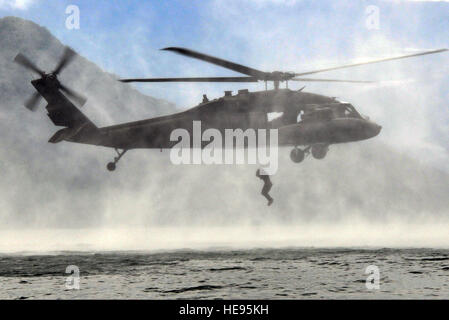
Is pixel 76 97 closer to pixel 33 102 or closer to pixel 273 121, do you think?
pixel 33 102

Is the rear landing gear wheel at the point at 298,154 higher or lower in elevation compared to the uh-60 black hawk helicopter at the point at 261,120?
lower

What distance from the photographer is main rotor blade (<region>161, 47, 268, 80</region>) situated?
93.3ft

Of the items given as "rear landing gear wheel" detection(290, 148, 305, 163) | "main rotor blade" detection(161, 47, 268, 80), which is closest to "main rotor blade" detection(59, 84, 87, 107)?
"main rotor blade" detection(161, 47, 268, 80)

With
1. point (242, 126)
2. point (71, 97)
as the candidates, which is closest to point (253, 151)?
point (242, 126)

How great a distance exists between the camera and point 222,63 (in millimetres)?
32469

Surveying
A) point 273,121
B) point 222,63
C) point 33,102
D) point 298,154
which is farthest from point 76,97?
point 298,154

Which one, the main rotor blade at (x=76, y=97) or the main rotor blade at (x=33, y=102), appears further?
the main rotor blade at (x=76, y=97)

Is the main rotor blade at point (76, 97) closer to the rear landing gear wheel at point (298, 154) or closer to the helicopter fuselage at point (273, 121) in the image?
the helicopter fuselage at point (273, 121)

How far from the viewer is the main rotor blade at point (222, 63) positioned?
93.3 feet

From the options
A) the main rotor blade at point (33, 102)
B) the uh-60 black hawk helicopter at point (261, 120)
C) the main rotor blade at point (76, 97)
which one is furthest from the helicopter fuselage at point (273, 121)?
the main rotor blade at point (33, 102)

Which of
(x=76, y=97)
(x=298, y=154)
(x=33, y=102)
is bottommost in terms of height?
(x=298, y=154)

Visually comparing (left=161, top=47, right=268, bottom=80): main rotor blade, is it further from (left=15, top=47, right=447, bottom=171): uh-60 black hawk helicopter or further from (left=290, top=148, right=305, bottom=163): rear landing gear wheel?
(left=290, top=148, right=305, bottom=163): rear landing gear wheel

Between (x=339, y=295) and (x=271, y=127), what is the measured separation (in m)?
12.9
